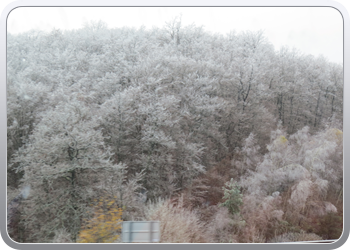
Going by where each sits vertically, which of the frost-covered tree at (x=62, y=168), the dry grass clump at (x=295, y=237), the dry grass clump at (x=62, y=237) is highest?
the frost-covered tree at (x=62, y=168)

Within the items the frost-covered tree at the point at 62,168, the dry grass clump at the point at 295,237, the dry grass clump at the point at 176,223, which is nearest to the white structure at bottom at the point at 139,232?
the dry grass clump at the point at 176,223

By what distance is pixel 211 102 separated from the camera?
479 centimetres

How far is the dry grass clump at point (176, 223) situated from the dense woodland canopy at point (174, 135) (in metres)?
0.02

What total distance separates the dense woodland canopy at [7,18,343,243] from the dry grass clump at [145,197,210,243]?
0.02 metres

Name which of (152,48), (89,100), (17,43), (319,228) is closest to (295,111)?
(319,228)

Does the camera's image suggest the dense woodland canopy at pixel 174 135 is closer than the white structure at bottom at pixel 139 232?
No

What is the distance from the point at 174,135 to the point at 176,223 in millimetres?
1514

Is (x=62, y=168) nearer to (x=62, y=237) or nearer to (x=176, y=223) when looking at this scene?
(x=62, y=237)

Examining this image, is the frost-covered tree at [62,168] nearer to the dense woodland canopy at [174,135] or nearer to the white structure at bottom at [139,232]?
the dense woodland canopy at [174,135]

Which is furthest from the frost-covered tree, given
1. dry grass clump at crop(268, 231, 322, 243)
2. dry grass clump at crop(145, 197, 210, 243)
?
dry grass clump at crop(268, 231, 322, 243)

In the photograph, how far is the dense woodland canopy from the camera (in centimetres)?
340

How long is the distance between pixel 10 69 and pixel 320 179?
4011 millimetres

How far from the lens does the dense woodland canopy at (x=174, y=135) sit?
11.2ft

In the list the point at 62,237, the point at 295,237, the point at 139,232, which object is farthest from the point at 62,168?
the point at 295,237
